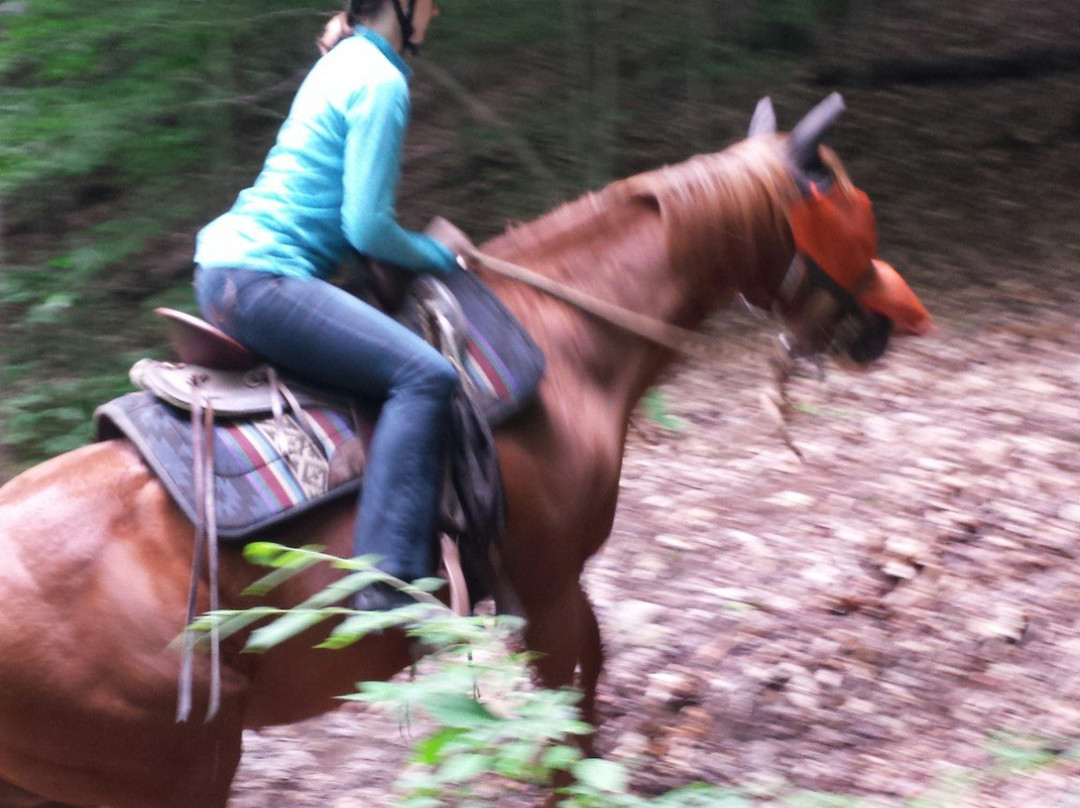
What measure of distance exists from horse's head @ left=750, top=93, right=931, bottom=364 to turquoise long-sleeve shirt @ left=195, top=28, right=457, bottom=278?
4.24ft

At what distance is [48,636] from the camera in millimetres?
2982

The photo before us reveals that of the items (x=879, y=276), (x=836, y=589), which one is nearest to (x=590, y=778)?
(x=879, y=276)

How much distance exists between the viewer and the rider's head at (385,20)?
345 centimetres

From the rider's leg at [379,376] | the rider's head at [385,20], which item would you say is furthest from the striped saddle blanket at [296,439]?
the rider's head at [385,20]

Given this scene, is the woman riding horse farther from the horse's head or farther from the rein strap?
the horse's head

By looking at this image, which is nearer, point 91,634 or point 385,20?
point 91,634

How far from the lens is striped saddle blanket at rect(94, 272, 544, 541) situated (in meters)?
3.20

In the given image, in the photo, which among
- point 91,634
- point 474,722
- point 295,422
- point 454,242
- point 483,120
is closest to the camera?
point 474,722

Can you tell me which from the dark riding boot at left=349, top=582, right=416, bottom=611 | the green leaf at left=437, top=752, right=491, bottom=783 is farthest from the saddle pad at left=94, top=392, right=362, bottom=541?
the green leaf at left=437, top=752, right=491, bottom=783

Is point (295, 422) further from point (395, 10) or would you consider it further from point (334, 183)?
point (395, 10)

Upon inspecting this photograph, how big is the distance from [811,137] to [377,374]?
1.67 metres

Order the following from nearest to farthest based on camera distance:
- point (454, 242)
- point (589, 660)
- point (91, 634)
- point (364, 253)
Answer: point (91, 634)
point (364, 253)
point (454, 242)
point (589, 660)

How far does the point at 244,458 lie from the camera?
129 inches

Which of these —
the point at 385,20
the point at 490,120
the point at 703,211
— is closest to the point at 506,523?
the point at 703,211
